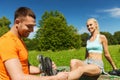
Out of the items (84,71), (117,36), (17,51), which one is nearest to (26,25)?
(17,51)

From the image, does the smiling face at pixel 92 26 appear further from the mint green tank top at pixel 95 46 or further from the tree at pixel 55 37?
the tree at pixel 55 37

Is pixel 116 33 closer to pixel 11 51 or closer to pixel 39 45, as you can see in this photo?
pixel 39 45

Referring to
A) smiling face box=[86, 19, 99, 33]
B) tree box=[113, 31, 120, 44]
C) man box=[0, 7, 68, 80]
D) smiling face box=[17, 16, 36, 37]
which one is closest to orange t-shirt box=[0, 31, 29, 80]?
man box=[0, 7, 68, 80]

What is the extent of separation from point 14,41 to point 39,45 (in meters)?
59.1

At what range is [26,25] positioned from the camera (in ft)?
13.8

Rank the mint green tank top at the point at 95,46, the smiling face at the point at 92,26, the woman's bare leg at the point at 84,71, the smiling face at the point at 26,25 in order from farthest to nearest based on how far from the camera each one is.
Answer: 1. the smiling face at the point at 92,26
2. the mint green tank top at the point at 95,46
3. the woman's bare leg at the point at 84,71
4. the smiling face at the point at 26,25

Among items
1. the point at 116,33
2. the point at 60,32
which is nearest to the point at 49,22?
the point at 60,32

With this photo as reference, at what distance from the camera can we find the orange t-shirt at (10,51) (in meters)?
4.05

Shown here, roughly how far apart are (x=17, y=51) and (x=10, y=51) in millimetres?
168

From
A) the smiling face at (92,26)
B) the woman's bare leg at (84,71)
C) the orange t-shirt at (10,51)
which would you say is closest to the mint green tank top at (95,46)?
the smiling face at (92,26)

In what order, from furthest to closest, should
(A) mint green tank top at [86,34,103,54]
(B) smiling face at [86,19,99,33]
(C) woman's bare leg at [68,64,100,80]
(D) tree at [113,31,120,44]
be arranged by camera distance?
(D) tree at [113,31,120,44] → (B) smiling face at [86,19,99,33] → (A) mint green tank top at [86,34,103,54] → (C) woman's bare leg at [68,64,100,80]

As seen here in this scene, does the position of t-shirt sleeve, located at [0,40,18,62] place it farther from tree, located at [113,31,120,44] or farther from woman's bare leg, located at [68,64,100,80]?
tree, located at [113,31,120,44]

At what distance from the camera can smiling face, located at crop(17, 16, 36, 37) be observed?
419 centimetres

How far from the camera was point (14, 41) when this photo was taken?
4.21m
